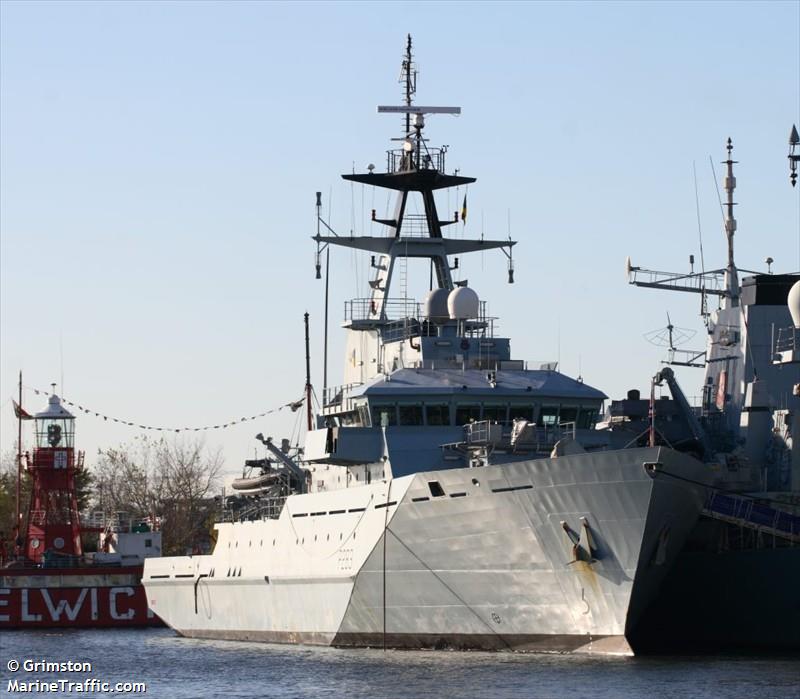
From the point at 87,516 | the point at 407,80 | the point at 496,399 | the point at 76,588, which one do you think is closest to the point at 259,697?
the point at 496,399

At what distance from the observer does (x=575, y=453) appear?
3350cm

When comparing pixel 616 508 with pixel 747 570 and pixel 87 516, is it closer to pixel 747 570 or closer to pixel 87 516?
pixel 747 570

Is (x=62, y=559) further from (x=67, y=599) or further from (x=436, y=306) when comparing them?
(x=436, y=306)

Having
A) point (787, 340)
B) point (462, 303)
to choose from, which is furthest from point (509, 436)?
point (787, 340)

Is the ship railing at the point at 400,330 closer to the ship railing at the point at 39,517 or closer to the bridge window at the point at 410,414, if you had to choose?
the bridge window at the point at 410,414

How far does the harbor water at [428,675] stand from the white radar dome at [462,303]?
826 cm

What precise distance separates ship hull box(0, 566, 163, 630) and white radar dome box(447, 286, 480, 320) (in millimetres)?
22510

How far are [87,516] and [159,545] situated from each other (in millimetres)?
21272

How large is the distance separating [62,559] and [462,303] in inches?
990

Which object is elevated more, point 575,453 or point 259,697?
point 575,453

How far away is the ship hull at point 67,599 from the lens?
189 feet

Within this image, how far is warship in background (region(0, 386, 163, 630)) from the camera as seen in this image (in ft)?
190

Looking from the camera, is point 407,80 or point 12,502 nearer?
point 407,80

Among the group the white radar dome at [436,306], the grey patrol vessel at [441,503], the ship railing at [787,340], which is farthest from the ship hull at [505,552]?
the ship railing at [787,340]
